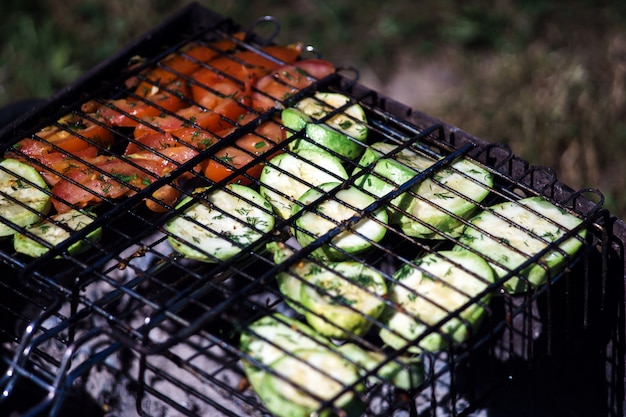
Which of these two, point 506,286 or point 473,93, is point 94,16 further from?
point 506,286

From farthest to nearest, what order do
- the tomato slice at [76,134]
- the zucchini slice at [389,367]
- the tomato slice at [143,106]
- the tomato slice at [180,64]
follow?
the tomato slice at [180,64]
the tomato slice at [143,106]
the tomato slice at [76,134]
the zucchini slice at [389,367]

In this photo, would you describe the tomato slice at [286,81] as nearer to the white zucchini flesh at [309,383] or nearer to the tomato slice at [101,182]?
the tomato slice at [101,182]

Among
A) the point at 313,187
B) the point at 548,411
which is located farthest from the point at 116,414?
the point at 548,411

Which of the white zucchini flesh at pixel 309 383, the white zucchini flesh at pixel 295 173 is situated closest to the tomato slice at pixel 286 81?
the white zucchini flesh at pixel 295 173

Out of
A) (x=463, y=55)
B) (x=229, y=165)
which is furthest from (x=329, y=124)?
(x=463, y=55)

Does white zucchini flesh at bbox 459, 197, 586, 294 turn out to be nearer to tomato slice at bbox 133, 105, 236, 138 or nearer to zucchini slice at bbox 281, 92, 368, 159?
zucchini slice at bbox 281, 92, 368, 159

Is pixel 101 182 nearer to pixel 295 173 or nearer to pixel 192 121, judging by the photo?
pixel 192 121
